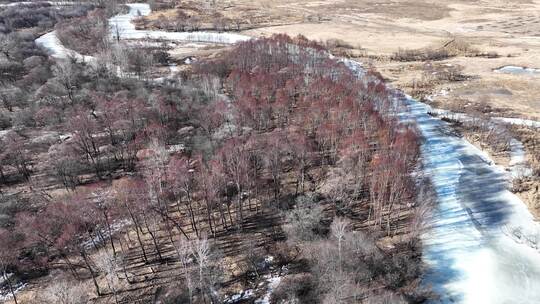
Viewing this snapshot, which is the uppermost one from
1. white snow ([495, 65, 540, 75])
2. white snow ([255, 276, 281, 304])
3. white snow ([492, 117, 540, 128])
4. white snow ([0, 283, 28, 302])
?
white snow ([495, 65, 540, 75])

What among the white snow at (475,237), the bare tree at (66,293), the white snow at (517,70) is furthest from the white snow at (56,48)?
the white snow at (517,70)

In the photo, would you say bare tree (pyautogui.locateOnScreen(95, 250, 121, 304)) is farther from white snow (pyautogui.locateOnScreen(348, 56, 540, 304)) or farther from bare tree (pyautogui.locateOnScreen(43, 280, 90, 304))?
white snow (pyautogui.locateOnScreen(348, 56, 540, 304))

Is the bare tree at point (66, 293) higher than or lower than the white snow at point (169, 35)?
lower

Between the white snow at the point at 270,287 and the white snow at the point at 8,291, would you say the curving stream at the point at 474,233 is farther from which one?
the white snow at the point at 8,291

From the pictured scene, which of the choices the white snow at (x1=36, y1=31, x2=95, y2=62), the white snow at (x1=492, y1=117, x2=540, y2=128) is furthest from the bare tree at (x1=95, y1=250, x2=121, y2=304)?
the white snow at (x1=36, y1=31, x2=95, y2=62)

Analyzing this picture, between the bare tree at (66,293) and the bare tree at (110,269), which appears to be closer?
the bare tree at (66,293)

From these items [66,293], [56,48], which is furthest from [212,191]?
[56,48]
